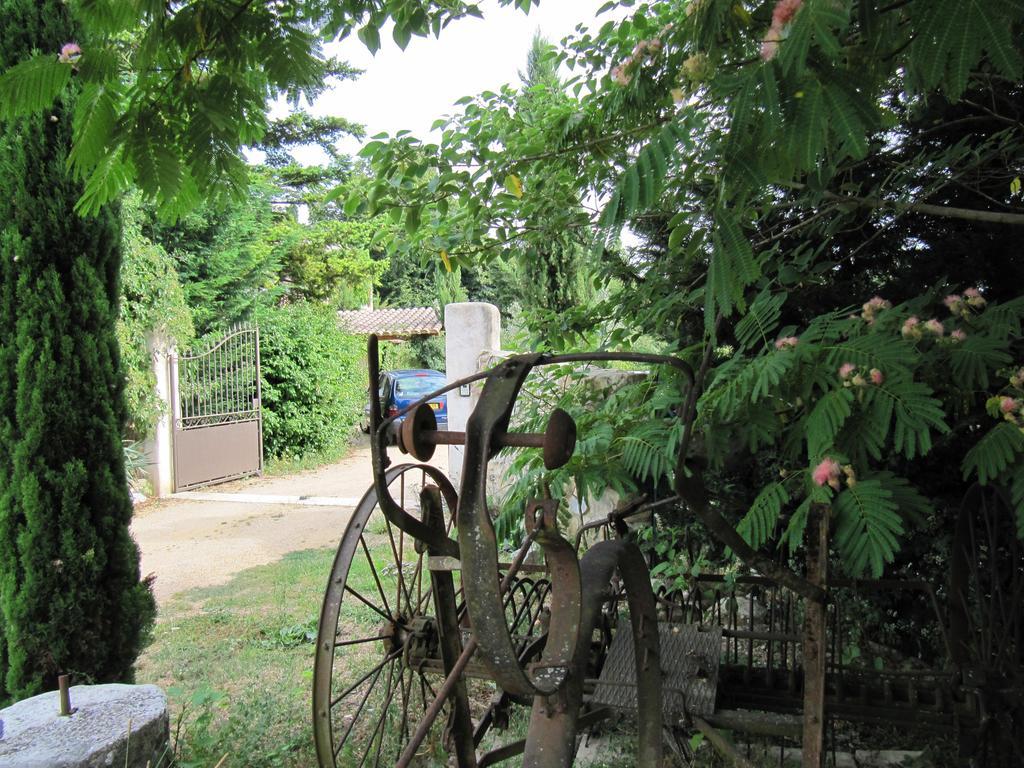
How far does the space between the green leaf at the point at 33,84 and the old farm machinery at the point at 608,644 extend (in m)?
1.51

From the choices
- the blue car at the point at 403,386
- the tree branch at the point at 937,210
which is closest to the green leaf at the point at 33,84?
the tree branch at the point at 937,210

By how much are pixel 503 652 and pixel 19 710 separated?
279 centimetres

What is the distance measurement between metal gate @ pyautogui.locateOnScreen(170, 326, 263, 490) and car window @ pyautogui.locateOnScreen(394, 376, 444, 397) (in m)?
4.88

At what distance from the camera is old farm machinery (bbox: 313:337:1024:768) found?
134 centimetres

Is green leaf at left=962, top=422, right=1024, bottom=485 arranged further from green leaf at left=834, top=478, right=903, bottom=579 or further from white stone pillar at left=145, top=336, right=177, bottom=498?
white stone pillar at left=145, top=336, right=177, bottom=498

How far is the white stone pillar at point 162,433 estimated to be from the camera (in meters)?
10.1

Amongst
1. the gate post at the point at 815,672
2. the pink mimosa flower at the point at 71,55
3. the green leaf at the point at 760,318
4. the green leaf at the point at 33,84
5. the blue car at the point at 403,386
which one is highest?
the pink mimosa flower at the point at 71,55

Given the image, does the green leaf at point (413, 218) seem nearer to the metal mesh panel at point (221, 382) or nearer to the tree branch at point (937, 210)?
the tree branch at point (937, 210)

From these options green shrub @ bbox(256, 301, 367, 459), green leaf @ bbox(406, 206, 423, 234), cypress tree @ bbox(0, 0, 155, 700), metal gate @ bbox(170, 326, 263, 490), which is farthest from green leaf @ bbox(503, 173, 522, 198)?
green shrub @ bbox(256, 301, 367, 459)

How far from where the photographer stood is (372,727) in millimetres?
3770

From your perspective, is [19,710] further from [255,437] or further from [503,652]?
[255,437]

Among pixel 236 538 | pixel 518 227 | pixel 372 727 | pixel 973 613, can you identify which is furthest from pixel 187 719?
pixel 236 538

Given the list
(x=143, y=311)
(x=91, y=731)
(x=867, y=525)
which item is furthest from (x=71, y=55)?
(x=143, y=311)

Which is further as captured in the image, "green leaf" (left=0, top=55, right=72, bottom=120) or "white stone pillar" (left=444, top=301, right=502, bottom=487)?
"white stone pillar" (left=444, top=301, right=502, bottom=487)
